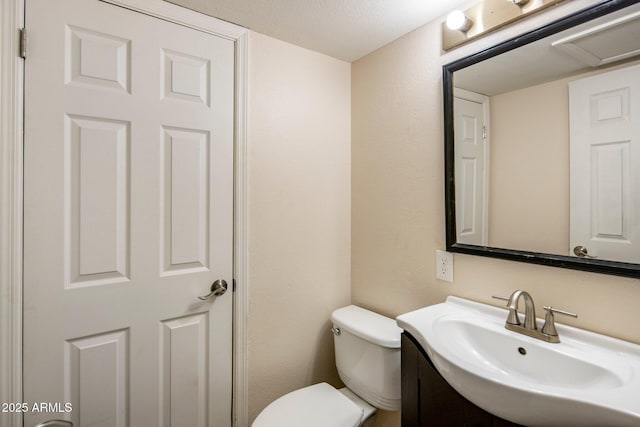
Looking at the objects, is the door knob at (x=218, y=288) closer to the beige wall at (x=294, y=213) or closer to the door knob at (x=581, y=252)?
the beige wall at (x=294, y=213)

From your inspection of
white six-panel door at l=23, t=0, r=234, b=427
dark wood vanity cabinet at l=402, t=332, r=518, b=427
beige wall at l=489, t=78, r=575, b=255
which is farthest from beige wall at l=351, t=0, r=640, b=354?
white six-panel door at l=23, t=0, r=234, b=427

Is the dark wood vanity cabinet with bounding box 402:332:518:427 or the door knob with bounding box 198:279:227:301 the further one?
the door knob with bounding box 198:279:227:301

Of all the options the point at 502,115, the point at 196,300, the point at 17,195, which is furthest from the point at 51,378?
the point at 502,115

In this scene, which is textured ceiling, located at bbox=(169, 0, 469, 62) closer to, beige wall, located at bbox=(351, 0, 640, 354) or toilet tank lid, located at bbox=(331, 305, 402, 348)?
beige wall, located at bbox=(351, 0, 640, 354)

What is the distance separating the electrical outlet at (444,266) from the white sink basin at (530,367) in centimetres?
10

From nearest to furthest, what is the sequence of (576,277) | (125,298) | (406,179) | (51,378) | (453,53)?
(576,277) < (51,378) < (125,298) < (453,53) < (406,179)

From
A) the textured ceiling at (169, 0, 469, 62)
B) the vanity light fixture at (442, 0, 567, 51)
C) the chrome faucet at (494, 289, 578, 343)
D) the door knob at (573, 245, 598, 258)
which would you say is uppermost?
the textured ceiling at (169, 0, 469, 62)

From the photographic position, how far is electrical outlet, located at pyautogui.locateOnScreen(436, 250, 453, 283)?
1405mm

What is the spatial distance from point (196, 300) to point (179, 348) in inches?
8.2

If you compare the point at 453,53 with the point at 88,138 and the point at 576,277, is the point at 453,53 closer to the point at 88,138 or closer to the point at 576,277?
the point at 576,277

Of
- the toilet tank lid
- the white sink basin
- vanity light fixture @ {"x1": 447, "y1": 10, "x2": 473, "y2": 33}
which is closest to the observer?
the white sink basin

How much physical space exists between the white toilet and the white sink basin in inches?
11.3

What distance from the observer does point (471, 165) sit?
1332mm

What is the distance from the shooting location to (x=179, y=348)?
140 centimetres
